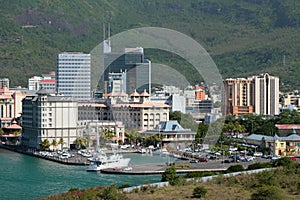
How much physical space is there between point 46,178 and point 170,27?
A: 5371 centimetres

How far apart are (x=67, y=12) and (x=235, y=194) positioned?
61008mm

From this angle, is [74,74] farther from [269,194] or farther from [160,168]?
[269,194]

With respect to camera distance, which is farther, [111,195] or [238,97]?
[238,97]

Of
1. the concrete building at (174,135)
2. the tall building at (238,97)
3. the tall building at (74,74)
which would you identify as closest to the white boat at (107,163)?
the concrete building at (174,135)

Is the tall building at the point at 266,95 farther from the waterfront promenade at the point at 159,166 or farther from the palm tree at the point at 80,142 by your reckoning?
the waterfront promenade at the point at 159,166

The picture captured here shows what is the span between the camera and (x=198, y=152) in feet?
91.9

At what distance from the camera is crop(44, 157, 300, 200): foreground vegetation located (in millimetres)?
15922

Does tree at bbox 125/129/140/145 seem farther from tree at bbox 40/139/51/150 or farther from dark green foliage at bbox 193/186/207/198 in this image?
dark green foliage at bbox 193/186/207/198

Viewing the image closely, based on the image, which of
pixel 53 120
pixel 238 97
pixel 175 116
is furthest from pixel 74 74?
pixel 53 120

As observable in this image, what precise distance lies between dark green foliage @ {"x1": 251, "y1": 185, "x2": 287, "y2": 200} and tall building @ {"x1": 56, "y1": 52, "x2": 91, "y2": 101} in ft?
101

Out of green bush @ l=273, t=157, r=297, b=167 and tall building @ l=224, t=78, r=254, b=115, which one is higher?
tall building @ l=224, t=78, r=254, b=115

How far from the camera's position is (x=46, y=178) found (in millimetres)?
21922

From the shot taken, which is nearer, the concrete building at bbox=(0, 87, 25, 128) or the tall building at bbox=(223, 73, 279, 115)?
the concrete building at bbox=(0, 87, 25, 128)

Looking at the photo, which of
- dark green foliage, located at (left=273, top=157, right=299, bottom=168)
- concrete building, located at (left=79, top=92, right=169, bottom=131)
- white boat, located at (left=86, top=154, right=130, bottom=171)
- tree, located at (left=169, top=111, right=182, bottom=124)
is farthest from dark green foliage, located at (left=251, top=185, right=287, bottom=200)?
tree, located at (left=169, top=111, right=182, bottom=124)
